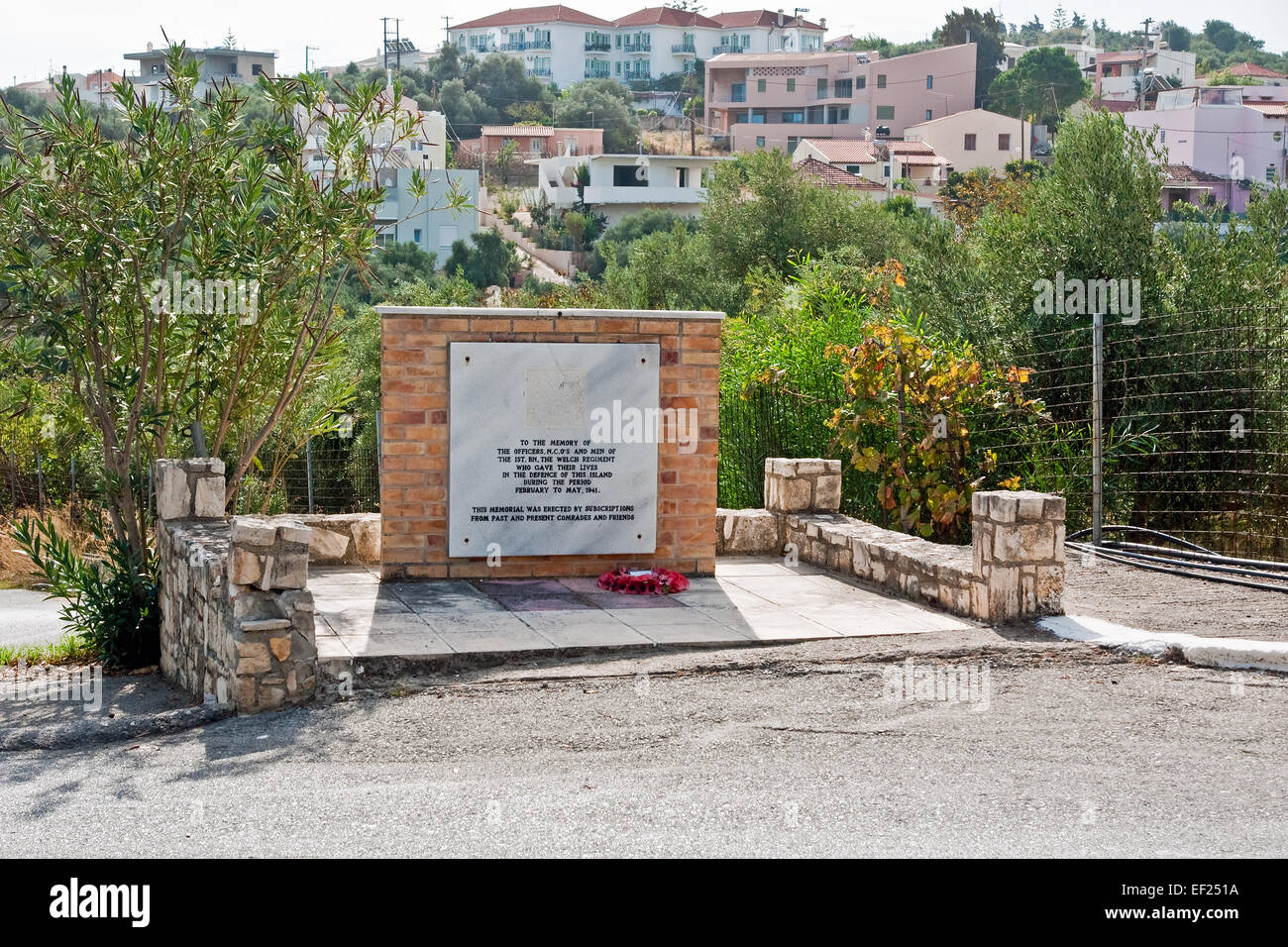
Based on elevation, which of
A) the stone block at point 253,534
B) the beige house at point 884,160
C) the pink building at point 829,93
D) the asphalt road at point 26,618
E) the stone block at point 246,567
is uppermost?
the pink building at point 829,93

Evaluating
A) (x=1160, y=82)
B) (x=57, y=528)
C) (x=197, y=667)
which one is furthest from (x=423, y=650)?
(x=1160, y=82)

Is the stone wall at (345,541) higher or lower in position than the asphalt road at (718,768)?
higher

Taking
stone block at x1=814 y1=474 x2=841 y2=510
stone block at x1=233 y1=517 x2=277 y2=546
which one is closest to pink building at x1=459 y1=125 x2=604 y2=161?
stone block at x1=814 y1=474 x2=841 y2=510

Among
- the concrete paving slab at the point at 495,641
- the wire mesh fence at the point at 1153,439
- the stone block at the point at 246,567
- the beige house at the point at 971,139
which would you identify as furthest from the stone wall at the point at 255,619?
the beige house at the point at 971,139

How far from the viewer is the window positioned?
68.1 m

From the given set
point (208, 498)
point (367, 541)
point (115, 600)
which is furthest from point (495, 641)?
point (115, 600)

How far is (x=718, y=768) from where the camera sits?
5824mm

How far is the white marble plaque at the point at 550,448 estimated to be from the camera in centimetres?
954

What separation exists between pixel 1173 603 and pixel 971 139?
3147 inches

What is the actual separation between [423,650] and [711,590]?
8.59 ft

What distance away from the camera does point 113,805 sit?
5492 mm

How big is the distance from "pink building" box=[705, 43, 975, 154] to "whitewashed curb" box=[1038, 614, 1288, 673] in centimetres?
9018

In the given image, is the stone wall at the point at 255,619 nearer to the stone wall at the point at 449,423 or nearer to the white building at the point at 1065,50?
the stone wall at the point at 449,423

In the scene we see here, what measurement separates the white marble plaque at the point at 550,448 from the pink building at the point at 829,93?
88.5 metres
